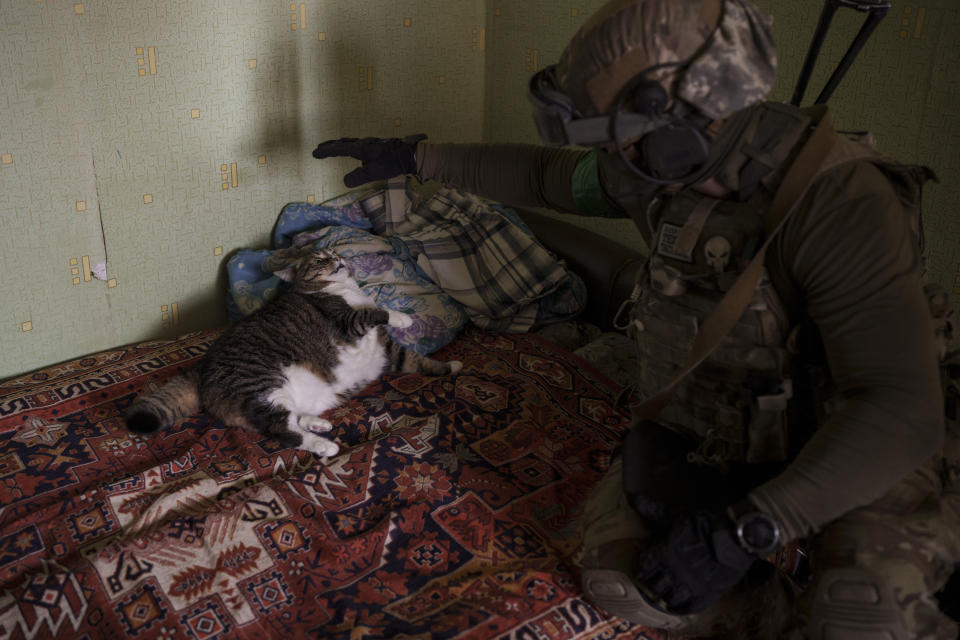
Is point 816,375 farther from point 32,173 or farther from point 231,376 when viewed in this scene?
point 32,173

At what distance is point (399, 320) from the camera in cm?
246

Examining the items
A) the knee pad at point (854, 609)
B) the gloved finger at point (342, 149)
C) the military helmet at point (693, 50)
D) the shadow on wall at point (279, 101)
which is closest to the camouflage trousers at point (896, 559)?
the knee pad at point (854, 609)

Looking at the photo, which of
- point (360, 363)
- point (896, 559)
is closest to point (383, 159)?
point (360, 363)

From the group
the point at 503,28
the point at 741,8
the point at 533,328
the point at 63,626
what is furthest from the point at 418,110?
the point at 63,626

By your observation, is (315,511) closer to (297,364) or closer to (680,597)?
(297,364)

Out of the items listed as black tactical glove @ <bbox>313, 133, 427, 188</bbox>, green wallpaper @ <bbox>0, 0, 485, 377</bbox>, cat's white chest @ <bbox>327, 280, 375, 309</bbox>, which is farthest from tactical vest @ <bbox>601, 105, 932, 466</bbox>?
green wallpaper @ <bbox>0, 0, 485, 377</bbox>

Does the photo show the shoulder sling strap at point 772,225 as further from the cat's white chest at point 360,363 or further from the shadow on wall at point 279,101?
the shadow on wall at point 279,101

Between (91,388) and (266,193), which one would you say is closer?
(91,388)

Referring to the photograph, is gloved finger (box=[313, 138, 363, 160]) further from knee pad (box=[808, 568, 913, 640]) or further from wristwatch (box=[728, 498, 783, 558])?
knee pad (box=[808, 568, 913, 640])

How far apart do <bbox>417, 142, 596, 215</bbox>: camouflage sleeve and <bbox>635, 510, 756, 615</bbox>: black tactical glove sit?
82cm

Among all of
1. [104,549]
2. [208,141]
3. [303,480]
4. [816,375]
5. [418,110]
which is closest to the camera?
[816,375]

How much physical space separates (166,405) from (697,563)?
148 centimetres

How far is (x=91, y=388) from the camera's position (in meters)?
2.23

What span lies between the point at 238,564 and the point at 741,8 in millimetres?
1467
